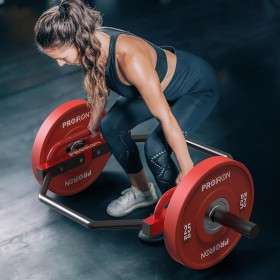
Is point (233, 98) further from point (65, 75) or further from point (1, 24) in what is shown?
point (1, 24)

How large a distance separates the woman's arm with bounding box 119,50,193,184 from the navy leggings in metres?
0.23

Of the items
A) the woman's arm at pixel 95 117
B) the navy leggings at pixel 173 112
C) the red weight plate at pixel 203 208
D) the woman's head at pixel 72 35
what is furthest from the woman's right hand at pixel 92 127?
the red weight plate at pixel 203 208

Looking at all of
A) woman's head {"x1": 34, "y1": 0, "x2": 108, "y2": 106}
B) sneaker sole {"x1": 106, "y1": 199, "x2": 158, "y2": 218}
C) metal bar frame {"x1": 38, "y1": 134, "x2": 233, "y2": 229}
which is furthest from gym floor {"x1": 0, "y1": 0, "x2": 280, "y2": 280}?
woman's head {"x1": 34, "y1": 0, "x2": 108, "y2": 106}

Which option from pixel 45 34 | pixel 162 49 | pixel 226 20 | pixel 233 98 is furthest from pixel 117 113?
pixel 226 20

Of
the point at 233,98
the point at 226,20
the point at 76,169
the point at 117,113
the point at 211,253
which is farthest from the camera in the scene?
the point at 226,20

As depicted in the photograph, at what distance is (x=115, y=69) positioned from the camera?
2.53m

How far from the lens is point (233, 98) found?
3.94m

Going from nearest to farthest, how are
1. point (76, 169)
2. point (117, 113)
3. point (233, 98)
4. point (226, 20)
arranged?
point (117, 113) → point (76, 169) → point (233, 98) → point (226, 20)

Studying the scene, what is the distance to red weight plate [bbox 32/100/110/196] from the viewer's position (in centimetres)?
302

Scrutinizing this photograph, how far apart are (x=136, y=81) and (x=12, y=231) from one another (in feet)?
3.01

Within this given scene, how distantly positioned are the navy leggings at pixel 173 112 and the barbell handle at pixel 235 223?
252 mm

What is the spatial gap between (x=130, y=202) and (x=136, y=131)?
671mm

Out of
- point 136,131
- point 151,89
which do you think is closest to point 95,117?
point 151,89

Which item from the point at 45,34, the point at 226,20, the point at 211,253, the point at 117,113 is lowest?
the point at 226,20
